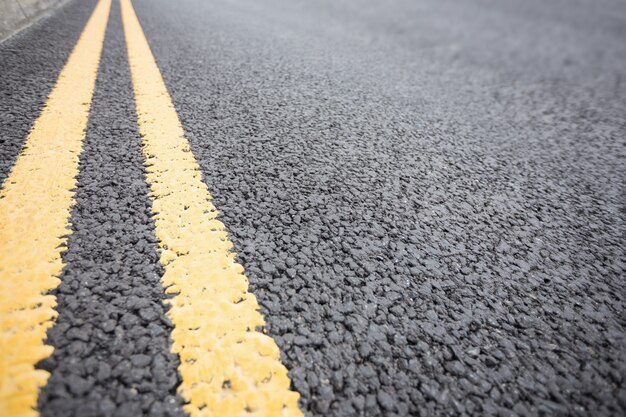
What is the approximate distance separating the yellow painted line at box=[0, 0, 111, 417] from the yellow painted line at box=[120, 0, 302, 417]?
253 millimetres

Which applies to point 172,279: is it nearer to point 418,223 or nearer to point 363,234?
point 363,234

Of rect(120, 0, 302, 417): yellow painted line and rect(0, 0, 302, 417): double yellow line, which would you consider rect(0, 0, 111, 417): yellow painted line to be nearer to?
rect(0, 0, 302, 417): double yellow line

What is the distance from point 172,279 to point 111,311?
15 cm

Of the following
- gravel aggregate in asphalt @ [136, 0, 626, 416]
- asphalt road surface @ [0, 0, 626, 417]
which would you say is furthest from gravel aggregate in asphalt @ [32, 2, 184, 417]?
gravel aggregate in asphalt @ [136, 0, 626, 416]

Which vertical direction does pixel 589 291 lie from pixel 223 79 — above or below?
below

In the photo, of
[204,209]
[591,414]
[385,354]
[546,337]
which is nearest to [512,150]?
[546,337]

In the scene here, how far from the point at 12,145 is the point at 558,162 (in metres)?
2.48

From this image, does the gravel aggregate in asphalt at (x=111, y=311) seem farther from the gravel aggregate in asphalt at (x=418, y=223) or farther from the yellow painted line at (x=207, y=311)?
the gravel aggregate in asphalt at (x=418, y=223)

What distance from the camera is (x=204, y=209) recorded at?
A: 1.03 metres

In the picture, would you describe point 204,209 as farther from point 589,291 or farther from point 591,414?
point 589,291

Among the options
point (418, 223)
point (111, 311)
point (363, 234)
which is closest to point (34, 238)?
point (111, 311)

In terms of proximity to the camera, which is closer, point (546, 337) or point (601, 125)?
point (546, 337)

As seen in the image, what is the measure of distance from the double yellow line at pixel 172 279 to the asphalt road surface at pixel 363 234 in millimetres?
30

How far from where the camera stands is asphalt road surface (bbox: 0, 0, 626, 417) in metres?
0.69
